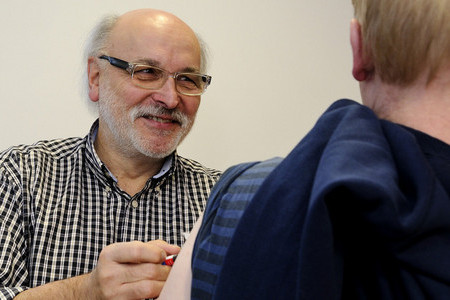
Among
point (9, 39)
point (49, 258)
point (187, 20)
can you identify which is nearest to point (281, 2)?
point (187, 20)

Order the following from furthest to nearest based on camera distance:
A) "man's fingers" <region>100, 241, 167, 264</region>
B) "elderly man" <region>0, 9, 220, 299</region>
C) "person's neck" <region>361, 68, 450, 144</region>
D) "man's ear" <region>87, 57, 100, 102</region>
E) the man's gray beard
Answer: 1. "man's ear" <region>87, 57, 100, 102</region>
2. the man's gray beard
3. "elderly man" <region>0, 9, 220, 299</region>
4. "man's fingers" <region>100, 241, 167, 264</region>
5. "person's neck" <region>361, 68, 450, 144</region>

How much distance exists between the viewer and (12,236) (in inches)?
54.4

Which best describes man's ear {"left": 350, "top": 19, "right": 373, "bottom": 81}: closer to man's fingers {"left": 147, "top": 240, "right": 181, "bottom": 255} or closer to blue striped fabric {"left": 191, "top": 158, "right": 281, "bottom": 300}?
blue striped fabric {"left": 191, "top": 158, "right": 281, "bottom": 300}

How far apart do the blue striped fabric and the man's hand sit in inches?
14.4

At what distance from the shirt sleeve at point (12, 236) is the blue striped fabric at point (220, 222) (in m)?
0.80

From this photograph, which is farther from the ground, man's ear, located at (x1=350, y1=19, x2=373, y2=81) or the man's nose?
man's ear, located at (x1=350, y1=19, x2=373, y2=81)

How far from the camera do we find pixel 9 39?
1780 millimetres

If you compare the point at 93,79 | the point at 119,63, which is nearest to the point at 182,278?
the point at 119,63

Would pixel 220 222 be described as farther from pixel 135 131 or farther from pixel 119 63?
pixel 119 63

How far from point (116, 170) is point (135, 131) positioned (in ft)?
0.53

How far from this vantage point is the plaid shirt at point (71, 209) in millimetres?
1402

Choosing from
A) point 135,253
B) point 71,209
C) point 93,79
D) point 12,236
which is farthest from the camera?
point 93,79

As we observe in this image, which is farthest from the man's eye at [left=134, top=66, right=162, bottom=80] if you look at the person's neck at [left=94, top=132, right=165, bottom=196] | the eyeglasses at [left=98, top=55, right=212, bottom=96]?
the person's neck at [left=94, top=132, right=165, bottom=196]

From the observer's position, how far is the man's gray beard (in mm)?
1619
